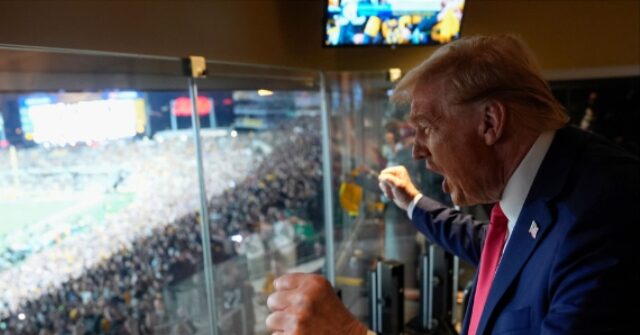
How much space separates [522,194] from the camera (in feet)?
3.30

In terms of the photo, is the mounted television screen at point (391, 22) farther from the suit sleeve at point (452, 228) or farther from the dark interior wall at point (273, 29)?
the suit sleeve at point (452, 228)

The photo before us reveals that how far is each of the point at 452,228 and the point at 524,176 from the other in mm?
559

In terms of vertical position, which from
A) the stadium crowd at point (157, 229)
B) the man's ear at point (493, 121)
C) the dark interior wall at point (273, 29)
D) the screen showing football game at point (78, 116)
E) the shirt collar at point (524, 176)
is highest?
the dark interior wall at point (273, 29)

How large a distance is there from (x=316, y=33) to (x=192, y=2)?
118cm

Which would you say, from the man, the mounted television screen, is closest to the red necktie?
the man

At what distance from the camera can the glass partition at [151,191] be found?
4.85ft

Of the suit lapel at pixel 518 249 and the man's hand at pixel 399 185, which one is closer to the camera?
the suit lapel at pixel 518 249

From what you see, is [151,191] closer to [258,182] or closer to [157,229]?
[157,229]

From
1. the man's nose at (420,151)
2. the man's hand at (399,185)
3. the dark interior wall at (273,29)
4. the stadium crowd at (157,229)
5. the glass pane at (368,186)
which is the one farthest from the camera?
the glass pane at (368,186)

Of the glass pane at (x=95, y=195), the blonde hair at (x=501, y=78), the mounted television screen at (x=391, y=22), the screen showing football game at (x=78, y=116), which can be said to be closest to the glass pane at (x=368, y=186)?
the mounted television screen at (x=391, y=22)

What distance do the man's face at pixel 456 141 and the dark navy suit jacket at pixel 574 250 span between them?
112 millimetres

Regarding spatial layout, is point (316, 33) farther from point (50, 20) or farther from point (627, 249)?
point (627, 249)

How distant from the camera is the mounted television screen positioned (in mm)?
2480

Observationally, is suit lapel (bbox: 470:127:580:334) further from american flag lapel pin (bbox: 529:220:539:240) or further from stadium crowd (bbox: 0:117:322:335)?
stadium crowd (bbox: 0:117:322:335)
